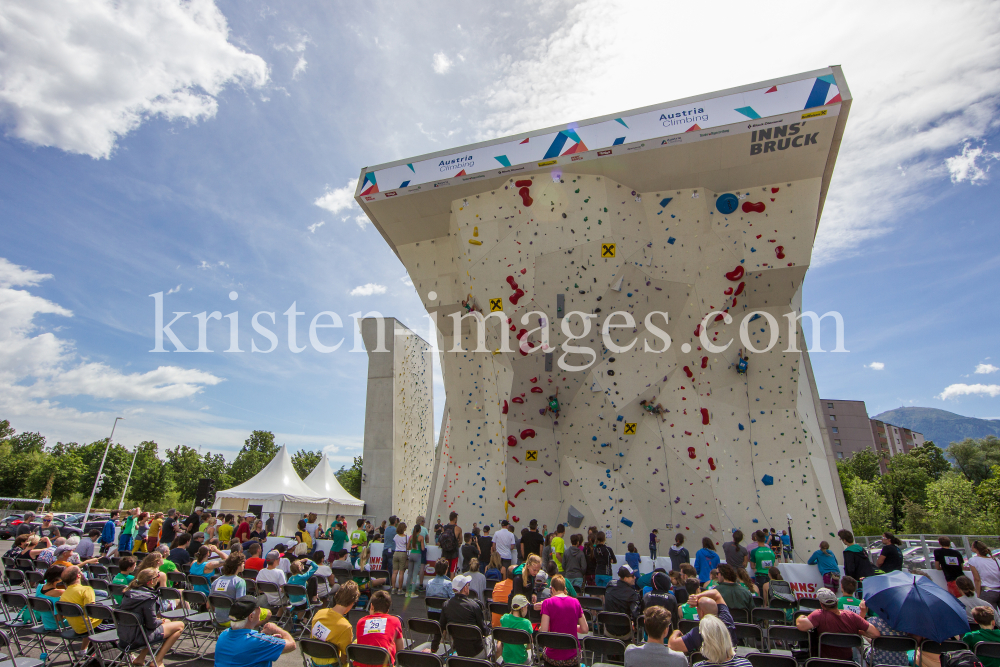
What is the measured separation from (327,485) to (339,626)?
18636mm

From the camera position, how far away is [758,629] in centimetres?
520

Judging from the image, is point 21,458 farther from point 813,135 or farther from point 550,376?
point 813,135

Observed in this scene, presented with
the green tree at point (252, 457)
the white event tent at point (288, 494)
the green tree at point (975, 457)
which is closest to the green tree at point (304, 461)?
the green tree at point (252, 457)

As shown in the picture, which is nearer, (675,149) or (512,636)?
(512,636)

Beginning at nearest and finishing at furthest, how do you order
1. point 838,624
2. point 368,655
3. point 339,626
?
1. point 368,655
2. point 339,626
3. point 838,624

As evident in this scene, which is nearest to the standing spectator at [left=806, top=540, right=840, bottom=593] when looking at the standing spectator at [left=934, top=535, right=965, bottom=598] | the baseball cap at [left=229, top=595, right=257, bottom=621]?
the standing spectator at [left=934, top=535, right=965, bottom=598]

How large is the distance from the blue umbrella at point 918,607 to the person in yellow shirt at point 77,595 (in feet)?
25.0

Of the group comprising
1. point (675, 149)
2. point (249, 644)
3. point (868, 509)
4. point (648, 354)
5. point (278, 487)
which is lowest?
point (249, 644)

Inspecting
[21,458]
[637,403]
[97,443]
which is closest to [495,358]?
[637,403]

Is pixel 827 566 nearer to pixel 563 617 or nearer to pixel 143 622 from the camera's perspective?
pixel 563 617

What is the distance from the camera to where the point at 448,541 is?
10.1 metres

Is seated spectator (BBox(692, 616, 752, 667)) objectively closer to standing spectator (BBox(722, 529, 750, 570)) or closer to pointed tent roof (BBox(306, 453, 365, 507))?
standing spectator (BBox(722, 529, 750, 570))

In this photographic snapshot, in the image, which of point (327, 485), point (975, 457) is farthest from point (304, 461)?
point (975, 457)

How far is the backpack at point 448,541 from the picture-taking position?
397 inches
